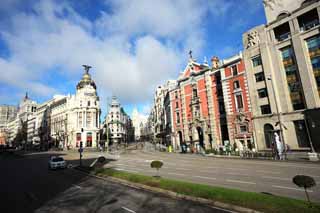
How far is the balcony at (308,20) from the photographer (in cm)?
3087

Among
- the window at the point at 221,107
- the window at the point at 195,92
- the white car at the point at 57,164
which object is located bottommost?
the white car at the point at 57,164

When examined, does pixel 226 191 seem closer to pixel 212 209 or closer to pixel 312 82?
pixel 212 209

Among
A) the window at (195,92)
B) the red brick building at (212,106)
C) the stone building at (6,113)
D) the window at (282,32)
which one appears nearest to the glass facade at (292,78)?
the window at (282,32)

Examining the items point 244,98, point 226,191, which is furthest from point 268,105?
point 226,191

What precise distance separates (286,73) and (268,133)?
1072 centimetres

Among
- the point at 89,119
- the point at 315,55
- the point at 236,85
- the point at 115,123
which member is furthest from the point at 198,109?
the point at 115,123

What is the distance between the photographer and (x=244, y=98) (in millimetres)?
37875

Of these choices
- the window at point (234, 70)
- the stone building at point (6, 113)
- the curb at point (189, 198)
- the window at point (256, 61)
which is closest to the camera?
the curb at point (189, 198)

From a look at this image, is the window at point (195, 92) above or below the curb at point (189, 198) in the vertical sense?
above

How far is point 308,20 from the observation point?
31812 millimetres

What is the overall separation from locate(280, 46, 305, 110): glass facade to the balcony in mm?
3576

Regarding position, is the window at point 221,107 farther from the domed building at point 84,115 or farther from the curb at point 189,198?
the domed building at point 84,115

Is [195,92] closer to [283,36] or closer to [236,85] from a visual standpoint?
[236,85]

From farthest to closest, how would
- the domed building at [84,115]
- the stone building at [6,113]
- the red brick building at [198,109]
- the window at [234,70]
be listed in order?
the stone building at [6,113]
the domed building at [84,115]
the red brick building at [198,109]
the window at [234,70]
